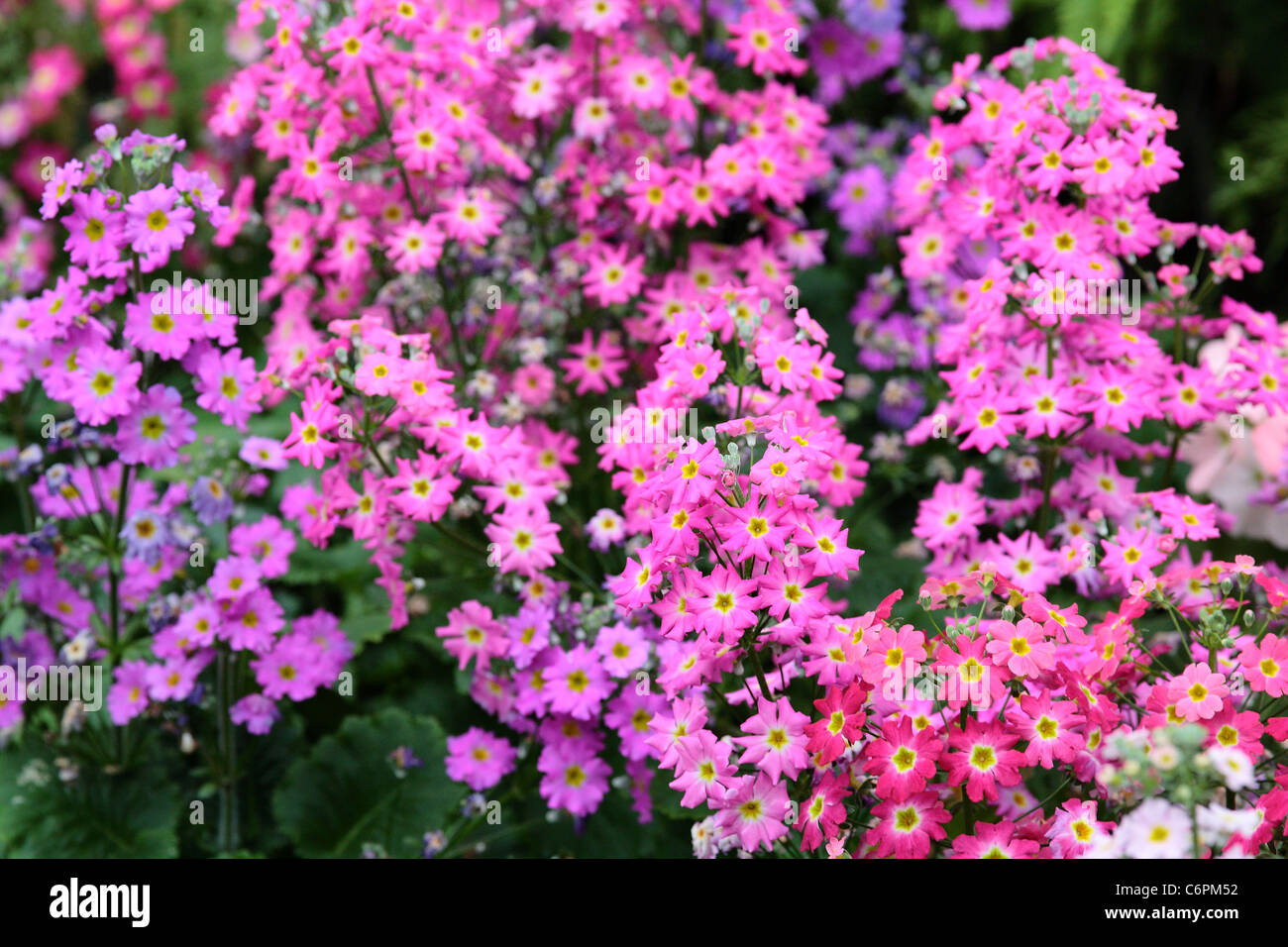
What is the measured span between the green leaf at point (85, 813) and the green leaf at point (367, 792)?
19 cm

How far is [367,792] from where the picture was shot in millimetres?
2152

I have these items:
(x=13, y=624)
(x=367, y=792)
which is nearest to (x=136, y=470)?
(x=13, y=624)

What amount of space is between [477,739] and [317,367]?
26.4 inches

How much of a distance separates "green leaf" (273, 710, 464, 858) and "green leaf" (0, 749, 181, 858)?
0.19 m

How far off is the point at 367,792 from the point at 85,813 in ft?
1.50

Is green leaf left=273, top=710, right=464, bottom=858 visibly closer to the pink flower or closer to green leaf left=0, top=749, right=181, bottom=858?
green leaf left=0, top=749, right=181, bottom=858

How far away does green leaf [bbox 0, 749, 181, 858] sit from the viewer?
2033 millimetres

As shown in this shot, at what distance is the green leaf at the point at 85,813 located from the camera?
2.03m

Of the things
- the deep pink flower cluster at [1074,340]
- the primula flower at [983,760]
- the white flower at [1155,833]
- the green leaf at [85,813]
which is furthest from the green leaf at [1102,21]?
the green leaf at [85,813]

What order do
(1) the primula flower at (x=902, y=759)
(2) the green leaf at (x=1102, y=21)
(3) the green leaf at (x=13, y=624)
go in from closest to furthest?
(1) the primula flower at (x=902, y=759), (3) the green leaf at (x=13, y=624), (2) the green leaf at (x=1102, y=21)

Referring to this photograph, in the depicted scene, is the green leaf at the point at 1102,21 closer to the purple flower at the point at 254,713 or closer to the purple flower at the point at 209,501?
the purple flower at the point at 209,501
